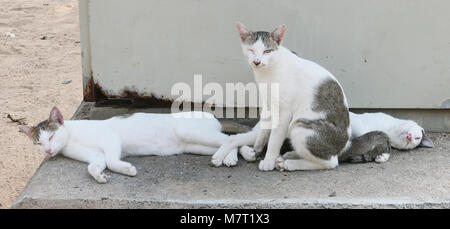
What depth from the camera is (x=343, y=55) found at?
4.66m

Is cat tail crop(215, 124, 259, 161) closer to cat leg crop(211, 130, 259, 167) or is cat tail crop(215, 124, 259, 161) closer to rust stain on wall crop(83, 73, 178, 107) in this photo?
cat leg crop(211, 130, 259, 167)

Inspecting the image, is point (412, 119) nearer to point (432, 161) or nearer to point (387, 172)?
point (432, 161)


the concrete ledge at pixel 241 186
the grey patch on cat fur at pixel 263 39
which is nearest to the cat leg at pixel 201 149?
the concrete ledge at pixel 241 186

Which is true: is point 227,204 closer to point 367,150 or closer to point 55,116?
point 367,150

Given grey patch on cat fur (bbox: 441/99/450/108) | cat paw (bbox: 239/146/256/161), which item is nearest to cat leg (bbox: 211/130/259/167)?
cat paw (bbox: 239/146/256/161)

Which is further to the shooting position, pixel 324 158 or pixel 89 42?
pixel 89 42

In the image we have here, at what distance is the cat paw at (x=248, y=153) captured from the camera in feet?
14.0

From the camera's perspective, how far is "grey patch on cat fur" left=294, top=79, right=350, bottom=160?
156 inches

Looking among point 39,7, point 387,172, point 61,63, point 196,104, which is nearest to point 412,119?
point 387,172

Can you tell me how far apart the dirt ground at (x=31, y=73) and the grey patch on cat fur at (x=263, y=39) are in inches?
90.2

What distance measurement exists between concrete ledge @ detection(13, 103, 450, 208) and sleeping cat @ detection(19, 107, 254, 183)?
0.09 metres

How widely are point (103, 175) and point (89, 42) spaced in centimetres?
143

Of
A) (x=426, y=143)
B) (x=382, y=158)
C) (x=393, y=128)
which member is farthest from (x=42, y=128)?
(x=426, y=143)

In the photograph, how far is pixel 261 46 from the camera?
3.92 m
